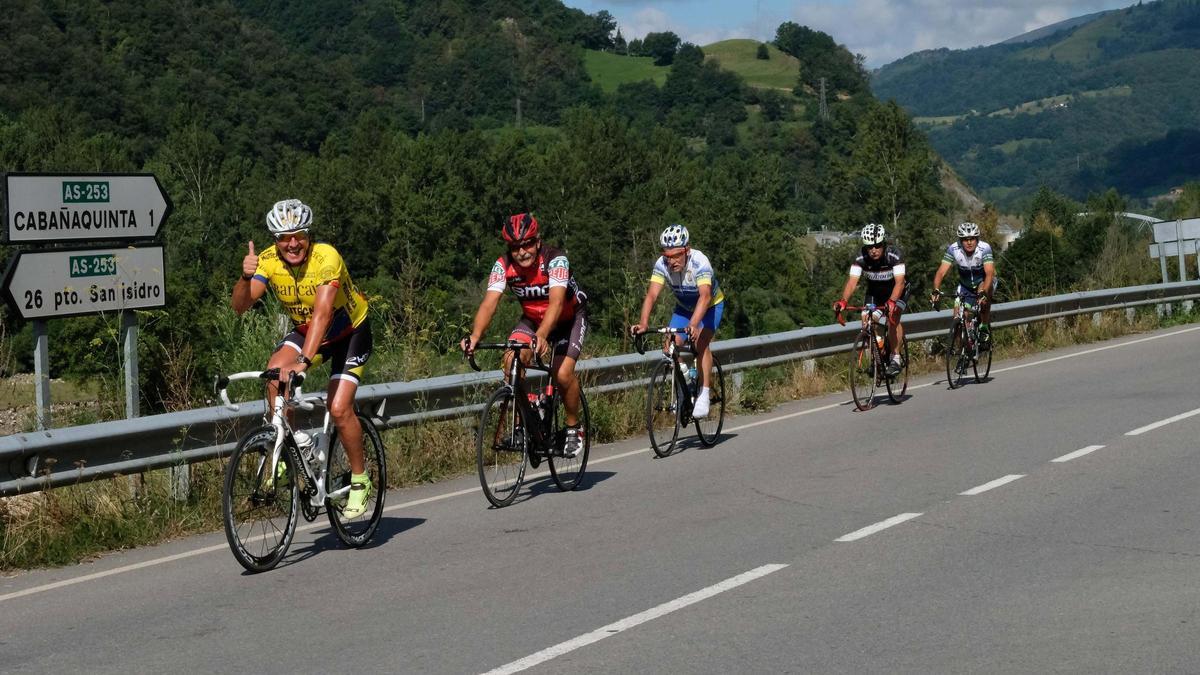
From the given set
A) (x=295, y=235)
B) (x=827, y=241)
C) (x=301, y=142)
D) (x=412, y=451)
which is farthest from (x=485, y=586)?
(x=301, y=142)

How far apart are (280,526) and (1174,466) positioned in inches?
258

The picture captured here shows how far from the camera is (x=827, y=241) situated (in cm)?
10275

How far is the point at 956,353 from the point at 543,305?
28.5 feet

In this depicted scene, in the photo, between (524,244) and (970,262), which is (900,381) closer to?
(970,262)

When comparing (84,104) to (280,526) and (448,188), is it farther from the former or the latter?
(280,526)

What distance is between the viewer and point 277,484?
7.98 m

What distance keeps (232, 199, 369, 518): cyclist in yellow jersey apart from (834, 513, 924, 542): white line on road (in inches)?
110

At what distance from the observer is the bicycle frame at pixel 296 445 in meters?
7.89

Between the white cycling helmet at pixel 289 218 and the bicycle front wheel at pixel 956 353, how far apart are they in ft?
36.1

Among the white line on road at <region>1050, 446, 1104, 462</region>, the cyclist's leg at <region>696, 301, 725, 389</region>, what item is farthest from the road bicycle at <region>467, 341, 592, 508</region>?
the white line on road at <region>1050, 446, 1104, 462</region>

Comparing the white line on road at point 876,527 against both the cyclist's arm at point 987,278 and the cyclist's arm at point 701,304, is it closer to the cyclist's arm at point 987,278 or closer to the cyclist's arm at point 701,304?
the cyclist's arm at point 701,304

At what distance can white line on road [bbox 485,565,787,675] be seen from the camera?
5.91 meters


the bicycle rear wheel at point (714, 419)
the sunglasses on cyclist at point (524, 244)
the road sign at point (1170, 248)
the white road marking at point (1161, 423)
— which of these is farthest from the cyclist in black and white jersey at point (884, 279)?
the road sign at point (1170, 248)

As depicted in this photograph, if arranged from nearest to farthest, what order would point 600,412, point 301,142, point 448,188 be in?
point 600,412
point 448,188
point 301,142
